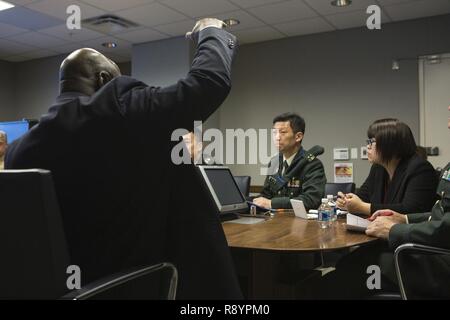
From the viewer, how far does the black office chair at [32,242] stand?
91 centimetres

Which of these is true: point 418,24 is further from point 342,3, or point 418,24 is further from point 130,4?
point 130,4

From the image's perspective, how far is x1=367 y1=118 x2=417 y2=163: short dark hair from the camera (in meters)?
2.13

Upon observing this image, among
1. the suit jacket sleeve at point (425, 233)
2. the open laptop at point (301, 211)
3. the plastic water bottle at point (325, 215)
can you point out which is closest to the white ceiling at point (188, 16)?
the open laptop at point (301, 211)

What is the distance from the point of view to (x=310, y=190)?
2.78m

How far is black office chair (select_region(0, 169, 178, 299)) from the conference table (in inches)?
27.4

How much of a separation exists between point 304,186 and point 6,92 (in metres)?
6.23

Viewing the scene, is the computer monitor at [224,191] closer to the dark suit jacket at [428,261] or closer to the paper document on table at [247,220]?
the paper document on table at [247,220]

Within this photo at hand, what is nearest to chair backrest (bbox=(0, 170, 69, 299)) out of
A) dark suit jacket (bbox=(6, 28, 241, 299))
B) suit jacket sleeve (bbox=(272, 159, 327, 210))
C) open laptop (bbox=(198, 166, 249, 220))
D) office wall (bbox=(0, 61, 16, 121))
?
dark suit jacket (bbox=(6, 28, 241, 299))

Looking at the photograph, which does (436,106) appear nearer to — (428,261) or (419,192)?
(419,192)

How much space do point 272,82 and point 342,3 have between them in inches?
63.3

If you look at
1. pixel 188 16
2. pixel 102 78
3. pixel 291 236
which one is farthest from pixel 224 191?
pixel 188 16

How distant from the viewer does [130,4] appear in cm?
432

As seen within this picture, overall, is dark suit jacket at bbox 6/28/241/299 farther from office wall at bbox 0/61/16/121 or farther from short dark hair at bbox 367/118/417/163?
office wall at bbox 0/61/16/121

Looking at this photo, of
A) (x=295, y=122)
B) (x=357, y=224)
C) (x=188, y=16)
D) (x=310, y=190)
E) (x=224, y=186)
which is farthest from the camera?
(x=188, y=16)
